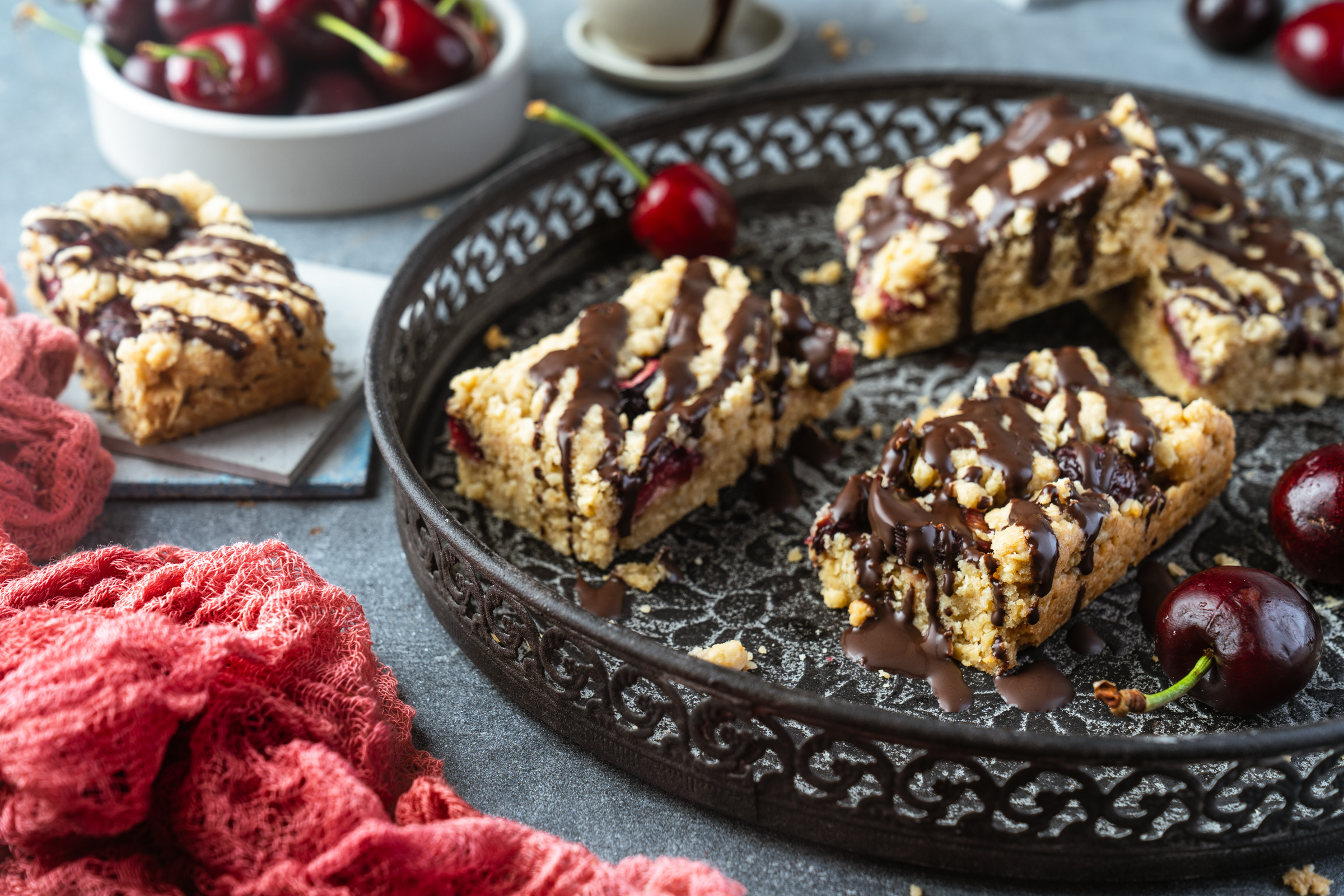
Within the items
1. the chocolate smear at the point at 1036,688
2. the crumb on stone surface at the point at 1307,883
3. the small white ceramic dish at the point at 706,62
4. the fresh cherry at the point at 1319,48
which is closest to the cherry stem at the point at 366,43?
the small white ceramic dish at the point at 706,62

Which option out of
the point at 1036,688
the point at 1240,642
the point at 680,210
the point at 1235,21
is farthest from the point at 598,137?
the point at 1235,21

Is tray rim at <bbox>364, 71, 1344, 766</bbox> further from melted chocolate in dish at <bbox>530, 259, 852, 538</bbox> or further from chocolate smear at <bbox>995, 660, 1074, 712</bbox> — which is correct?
melted chocolate in dish at <bbox>530, 259, 852, 538</bbox>

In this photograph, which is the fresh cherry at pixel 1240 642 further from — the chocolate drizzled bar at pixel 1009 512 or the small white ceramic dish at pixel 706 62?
the small white ceramic dish at pixel 706 62

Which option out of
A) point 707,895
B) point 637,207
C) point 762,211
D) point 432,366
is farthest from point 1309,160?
point 707,895

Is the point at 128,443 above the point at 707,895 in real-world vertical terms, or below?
below

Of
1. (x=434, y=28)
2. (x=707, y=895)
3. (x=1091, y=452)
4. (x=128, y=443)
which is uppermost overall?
(x=434, y=28)

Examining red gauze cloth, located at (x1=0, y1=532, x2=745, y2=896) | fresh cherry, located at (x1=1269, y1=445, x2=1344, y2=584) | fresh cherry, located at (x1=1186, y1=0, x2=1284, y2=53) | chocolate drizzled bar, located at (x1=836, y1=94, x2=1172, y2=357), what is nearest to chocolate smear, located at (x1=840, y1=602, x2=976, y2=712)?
red gauze cloth, located at (x1=0, y1=532, x2=745, y2=896)

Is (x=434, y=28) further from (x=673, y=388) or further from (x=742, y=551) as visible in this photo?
(x=742, y=551)

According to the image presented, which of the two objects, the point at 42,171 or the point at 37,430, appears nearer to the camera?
the point at 37,430

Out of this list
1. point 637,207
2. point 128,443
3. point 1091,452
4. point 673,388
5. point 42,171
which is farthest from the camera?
point 42,171
